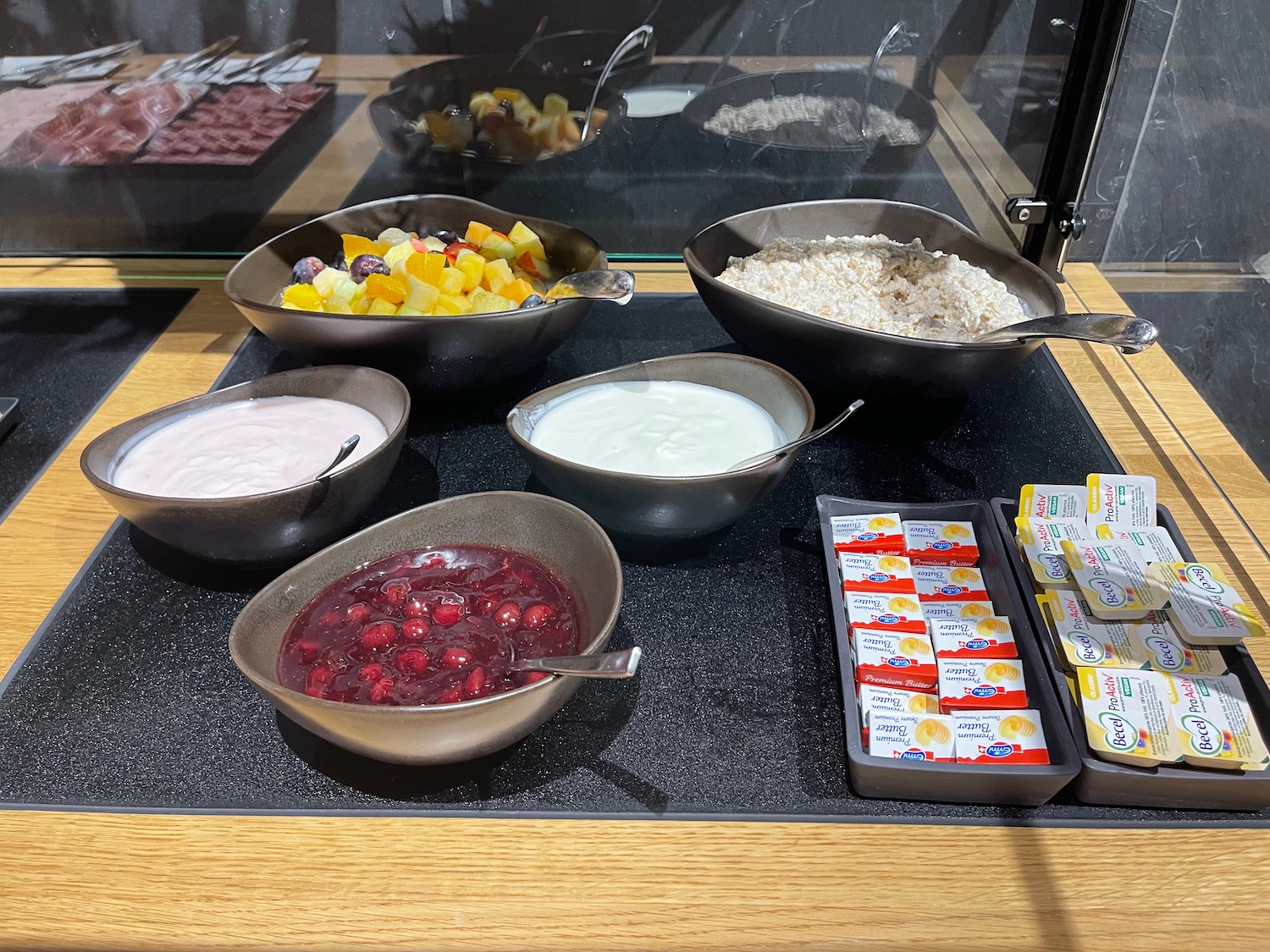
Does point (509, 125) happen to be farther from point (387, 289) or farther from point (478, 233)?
point (387, 289)

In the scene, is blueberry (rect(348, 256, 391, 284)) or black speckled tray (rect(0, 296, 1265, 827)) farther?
blueberry (rect(348, 256, 391, 284))

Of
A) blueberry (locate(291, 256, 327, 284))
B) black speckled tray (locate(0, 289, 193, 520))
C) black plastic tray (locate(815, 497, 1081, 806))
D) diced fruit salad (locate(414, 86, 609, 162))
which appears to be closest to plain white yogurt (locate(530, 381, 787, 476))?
black plastic tray (locate(815, 497, 1081, 806))

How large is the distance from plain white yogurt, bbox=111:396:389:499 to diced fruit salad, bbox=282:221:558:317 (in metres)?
0.15

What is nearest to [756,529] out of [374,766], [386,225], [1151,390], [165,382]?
[374,766]

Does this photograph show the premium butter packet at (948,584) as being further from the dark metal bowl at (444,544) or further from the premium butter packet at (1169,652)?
the dark metal bowl at (444,544)

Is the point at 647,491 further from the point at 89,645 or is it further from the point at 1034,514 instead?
the point at 89,645

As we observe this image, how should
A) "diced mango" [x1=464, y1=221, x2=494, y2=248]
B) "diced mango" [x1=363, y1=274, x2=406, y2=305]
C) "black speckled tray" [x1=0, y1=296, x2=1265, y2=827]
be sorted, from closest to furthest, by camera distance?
"black speckled tray" [x1=0, y1=296, x2=1265, y2=827] < "diced mango" [x1=363, y1=274, x2=406, y2=305] < "diced mango" [x1=464, y1=221, x2=494, y2=248]

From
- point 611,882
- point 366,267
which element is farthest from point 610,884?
point 366,267

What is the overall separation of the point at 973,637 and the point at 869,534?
0.15 metres

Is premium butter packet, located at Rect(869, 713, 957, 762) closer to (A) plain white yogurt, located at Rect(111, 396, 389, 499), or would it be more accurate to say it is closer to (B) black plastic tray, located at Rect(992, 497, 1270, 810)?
(B) black plastic tray, located at Rect(992, 497, 1270, 810)

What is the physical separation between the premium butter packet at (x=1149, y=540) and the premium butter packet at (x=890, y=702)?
270mm

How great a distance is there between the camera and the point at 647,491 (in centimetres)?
87

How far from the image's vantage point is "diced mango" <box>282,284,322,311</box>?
3.78ft

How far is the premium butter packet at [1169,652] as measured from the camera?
0.77 meters
